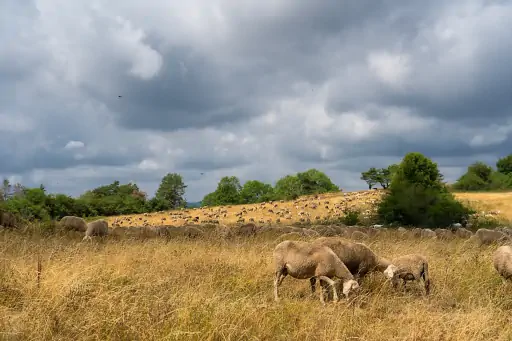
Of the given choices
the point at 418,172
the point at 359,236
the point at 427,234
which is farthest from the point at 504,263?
the point at 418,172

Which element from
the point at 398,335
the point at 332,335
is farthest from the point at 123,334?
the point at 398,335

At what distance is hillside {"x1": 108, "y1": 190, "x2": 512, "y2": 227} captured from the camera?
39.5 m

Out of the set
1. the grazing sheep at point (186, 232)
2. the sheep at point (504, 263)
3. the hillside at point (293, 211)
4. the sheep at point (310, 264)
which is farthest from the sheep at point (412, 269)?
the hillside at point (293, 211)

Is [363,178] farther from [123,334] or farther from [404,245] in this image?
[123,334]

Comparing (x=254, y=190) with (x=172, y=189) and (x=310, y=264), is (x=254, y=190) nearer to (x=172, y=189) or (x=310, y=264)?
(x=172, y=189)

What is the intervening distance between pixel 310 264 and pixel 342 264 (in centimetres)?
55

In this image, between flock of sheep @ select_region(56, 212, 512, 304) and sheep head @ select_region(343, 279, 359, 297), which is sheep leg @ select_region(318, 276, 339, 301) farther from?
sheep head @ select_region(343, 279, 359, 297)

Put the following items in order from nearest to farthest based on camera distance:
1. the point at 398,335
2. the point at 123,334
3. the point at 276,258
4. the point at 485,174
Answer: the point at 123,334 < the point at 398,335 < the point at 276,258 < the point at 485,174

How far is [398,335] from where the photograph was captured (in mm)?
5824

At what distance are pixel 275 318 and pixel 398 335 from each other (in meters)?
1.51

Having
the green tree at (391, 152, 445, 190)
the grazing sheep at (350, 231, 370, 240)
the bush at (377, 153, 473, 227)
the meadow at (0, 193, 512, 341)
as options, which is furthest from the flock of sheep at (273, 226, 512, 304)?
the green tree at (391, 152, 445, 190)

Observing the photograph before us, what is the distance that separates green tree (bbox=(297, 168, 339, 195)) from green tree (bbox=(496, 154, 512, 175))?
3146 cm

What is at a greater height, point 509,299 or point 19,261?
point 19,261

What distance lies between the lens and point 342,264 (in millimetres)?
7945
